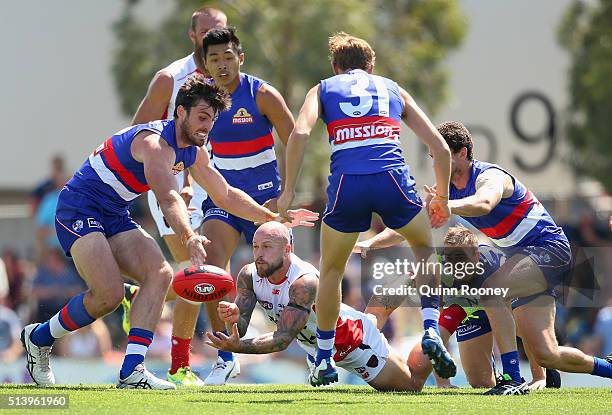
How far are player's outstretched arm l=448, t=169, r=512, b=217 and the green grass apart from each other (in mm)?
1253

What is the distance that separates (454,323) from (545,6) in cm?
2550

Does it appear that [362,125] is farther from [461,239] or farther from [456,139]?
[461,239]

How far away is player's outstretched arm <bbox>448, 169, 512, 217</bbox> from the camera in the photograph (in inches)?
331

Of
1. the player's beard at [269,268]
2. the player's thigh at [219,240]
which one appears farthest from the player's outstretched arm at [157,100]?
the player's beard at [269,268]

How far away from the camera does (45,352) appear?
896 centimetres

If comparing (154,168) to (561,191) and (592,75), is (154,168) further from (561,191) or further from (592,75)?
(561,191)

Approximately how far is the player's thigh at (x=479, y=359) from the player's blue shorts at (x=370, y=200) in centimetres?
174

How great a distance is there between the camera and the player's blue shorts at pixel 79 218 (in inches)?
337

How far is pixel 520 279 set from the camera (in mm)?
8859

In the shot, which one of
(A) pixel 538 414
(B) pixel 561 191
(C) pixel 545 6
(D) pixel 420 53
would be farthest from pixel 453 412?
(C) pixel 545 6

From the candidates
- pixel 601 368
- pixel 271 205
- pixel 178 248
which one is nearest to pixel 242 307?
pixel 271 205

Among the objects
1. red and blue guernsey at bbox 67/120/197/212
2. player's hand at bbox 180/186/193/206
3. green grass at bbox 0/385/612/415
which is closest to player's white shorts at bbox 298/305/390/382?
green grass at bbox 0/385/612/415

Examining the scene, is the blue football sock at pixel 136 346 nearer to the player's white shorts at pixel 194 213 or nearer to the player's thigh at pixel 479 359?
the player's white shorts at pixel 194 213

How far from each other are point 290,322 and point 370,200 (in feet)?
3.51
